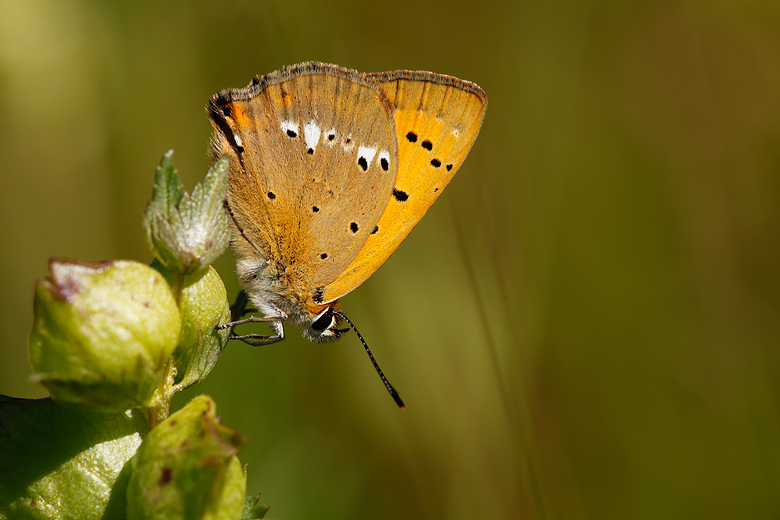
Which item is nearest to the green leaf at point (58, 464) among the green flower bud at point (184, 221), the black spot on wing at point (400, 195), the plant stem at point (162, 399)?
the plant stem at point (162, 399)

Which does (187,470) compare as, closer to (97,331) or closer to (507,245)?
(97,331)

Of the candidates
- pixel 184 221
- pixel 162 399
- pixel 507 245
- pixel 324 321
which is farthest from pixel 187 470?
pixel 507 245

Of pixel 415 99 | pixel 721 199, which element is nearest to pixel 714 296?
pixel 721 199

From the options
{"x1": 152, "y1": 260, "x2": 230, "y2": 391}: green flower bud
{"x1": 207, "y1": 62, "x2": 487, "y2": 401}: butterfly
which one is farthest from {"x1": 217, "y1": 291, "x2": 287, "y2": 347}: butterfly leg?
{"x1": 152, "y1": 260, "x2": 230, "y2": 391}: green flower bud

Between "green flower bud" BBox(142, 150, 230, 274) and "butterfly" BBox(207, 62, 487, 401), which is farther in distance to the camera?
"butterfly" BBox(207, 62, 487, 401)

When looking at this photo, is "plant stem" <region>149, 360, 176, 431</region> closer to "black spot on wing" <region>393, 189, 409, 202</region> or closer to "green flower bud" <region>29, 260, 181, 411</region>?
"green flower bud" <region>29, 260, 181, 411</region>

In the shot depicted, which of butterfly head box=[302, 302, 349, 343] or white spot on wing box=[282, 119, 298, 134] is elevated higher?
white spot on wing box=[282, 119, 298, 134]
